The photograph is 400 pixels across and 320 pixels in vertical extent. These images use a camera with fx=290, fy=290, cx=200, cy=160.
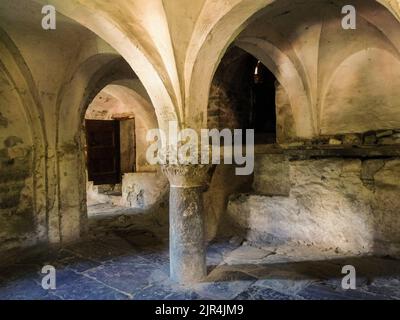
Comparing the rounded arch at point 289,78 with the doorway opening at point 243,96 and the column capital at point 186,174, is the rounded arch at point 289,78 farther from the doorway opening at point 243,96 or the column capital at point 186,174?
the column capital at point 186,174

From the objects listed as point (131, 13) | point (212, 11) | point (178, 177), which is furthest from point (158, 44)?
point (178, 177)

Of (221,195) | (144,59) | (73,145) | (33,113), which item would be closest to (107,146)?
(73,145)

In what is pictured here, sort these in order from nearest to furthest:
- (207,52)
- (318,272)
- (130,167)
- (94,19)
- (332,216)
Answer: (94,19) → (207,52) → (318,272) → (332,216) → (130,167)

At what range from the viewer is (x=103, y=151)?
9.30 m

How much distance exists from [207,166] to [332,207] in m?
2.10

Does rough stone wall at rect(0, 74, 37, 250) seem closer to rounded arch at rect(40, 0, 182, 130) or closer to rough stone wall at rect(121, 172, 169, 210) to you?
rounded arch at rect(40, 0, 182, 130)

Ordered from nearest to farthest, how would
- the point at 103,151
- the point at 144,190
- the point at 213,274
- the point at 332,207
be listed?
1. the point at 213,274
2. the point at 332,207
3. the point at 144,190
4. the point at 103,151

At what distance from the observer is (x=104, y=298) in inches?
113

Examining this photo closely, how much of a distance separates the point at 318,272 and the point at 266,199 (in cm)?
155

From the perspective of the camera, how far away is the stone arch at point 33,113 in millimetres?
3926

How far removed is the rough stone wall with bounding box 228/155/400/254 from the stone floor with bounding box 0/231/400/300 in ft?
0.79

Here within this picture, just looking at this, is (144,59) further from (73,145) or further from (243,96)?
(243,96)
